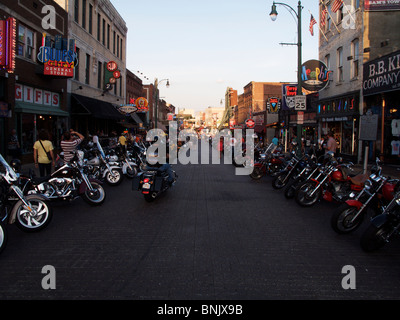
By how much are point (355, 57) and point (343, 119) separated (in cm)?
375

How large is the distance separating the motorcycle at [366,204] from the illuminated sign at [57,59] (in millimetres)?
17311

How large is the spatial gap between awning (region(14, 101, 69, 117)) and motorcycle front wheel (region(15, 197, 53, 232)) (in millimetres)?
12241

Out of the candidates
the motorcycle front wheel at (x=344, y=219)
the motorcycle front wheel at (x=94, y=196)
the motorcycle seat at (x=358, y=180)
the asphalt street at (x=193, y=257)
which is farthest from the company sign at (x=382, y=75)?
the motorcycle front wheel at (x=94, y=196)

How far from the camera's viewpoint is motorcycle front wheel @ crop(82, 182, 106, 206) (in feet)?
28.2

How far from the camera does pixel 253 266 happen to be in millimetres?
4820

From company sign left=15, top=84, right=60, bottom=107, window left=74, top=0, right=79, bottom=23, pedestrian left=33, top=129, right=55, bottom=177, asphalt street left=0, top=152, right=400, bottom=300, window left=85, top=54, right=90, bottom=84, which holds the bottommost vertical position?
asphalt street left=0, top=152, right=400, bottom=300

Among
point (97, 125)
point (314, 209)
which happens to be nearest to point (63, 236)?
point (314, 209)

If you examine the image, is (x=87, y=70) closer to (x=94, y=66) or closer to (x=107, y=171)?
(x=94, y=66)

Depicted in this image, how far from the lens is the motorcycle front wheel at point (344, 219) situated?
6.29 metres

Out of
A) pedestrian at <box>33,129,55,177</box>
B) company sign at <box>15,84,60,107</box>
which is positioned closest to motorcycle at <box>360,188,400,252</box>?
pedestrian at <box>33,129,55,177</box>

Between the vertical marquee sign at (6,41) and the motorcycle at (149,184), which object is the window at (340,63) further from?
the vertical marquee sign at (6,41)

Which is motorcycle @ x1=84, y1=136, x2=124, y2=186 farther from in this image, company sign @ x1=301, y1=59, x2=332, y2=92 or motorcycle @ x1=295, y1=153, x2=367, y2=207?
company sign @ x1=301, y1=59, x2=332, y2=92

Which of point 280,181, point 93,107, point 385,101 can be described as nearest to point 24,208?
point 280,181

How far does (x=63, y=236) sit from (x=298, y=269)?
4152mm
